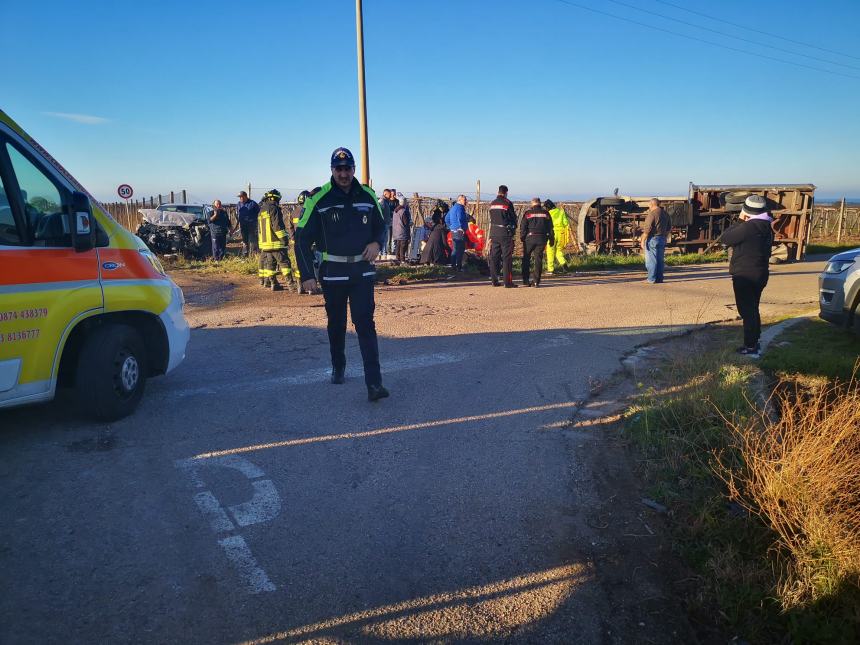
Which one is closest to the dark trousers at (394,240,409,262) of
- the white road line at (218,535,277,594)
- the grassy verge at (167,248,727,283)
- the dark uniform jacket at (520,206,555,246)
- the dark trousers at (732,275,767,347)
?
the grassy verge at (167,248,727,283)

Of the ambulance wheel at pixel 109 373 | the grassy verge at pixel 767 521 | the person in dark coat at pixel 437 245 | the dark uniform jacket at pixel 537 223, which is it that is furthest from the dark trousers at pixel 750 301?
the person in dark coat at pixel 437 245

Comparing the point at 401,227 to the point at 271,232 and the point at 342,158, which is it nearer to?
the point at 271,232

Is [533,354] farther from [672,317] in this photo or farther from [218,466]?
[218,466]

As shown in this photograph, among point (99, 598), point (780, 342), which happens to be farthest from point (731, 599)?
point (780, 342)

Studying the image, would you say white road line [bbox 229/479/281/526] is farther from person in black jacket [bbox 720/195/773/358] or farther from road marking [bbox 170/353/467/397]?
person in black jacket [bbox 720/195/773/358]

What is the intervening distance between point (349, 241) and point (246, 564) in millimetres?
3052

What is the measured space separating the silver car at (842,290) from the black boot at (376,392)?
18.4 feet

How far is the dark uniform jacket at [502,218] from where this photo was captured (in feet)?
41.0

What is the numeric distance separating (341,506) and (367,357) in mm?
1978

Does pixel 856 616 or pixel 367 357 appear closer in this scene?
pixel 856 616

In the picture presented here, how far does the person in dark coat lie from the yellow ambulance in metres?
10.7

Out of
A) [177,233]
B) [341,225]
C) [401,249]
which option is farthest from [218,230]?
[341,225]

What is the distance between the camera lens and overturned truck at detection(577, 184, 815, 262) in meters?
18.8

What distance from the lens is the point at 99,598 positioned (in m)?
2.84
